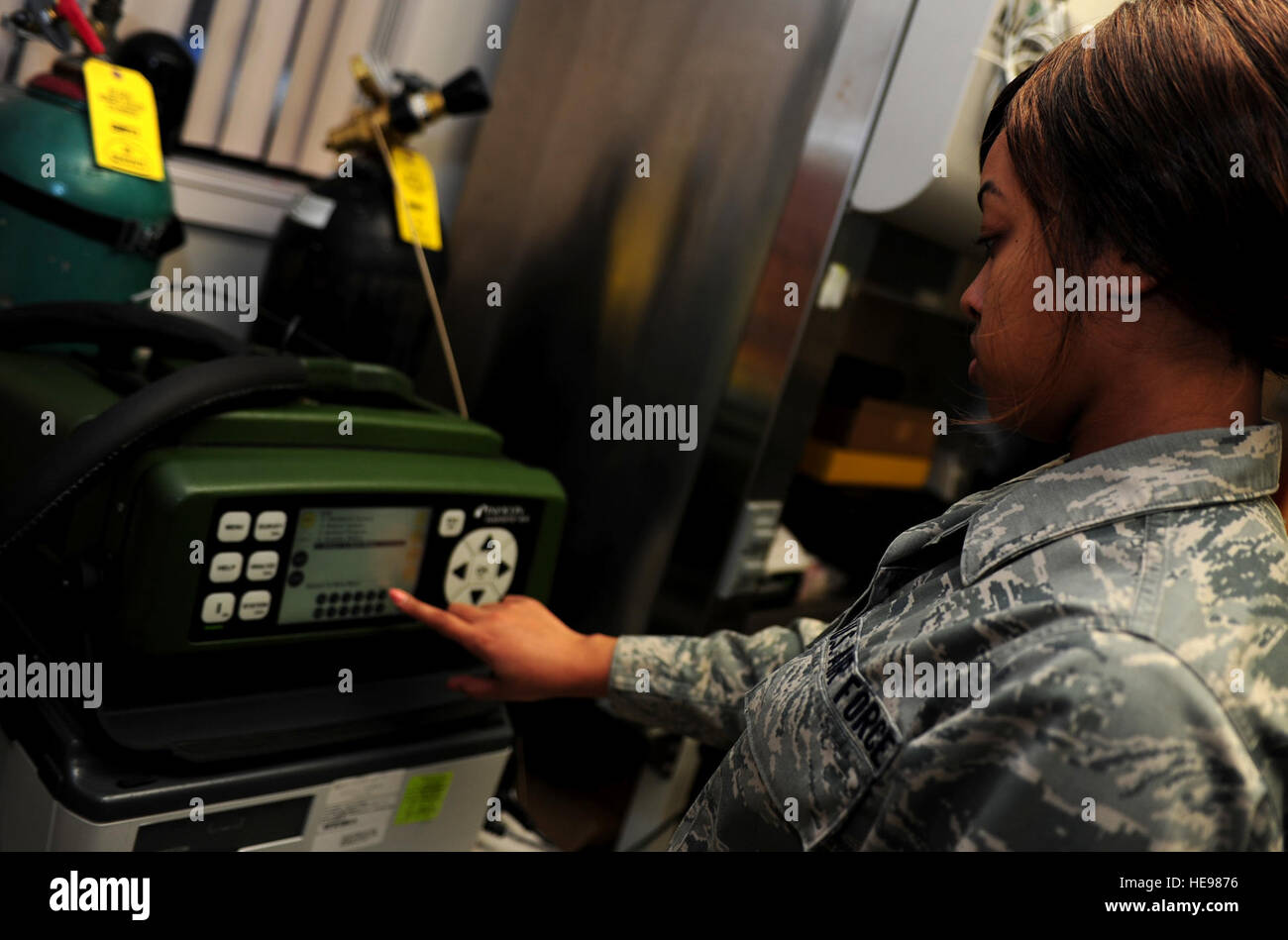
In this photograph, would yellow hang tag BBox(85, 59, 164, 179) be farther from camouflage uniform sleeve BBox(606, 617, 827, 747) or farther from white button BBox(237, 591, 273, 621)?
camouflage uniform sleeve BBox(606, 617, 827, 747)

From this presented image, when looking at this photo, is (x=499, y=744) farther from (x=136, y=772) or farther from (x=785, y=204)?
(x=785, y=204)

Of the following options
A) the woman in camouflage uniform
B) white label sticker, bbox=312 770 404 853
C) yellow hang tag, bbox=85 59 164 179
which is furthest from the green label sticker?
yellow hang tag, bbox=85 59 164 179

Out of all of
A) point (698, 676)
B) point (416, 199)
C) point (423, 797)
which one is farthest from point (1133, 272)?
point (416, 199)

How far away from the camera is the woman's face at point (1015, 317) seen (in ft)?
1.97

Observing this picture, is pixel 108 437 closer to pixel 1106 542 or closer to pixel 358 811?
pixel 358 811

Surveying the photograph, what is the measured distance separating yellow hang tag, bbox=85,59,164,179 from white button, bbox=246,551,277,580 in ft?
1.74

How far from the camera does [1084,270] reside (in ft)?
1.87

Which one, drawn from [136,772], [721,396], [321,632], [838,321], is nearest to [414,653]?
[321,632]

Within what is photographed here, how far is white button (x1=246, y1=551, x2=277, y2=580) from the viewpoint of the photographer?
2.64ft

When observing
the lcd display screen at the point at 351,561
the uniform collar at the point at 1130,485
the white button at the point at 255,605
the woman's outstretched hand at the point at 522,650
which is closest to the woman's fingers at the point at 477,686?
the woman's outstretched hand at the point at 522,650

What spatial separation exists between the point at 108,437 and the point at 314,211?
59 cm

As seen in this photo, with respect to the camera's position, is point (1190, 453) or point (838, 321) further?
point (838, 321)

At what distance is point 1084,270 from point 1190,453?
12cm

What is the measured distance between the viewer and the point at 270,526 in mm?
807
